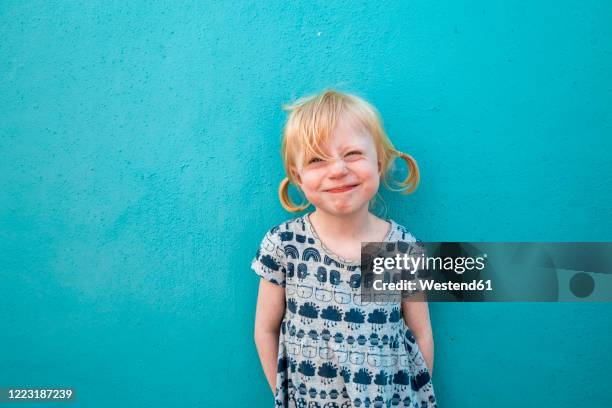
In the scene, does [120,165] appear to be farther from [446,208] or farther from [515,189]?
[515,189]

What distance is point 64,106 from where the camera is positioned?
1065 millimetres

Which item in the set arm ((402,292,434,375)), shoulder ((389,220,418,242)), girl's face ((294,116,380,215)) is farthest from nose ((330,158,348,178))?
arm ((402,292,434,375))

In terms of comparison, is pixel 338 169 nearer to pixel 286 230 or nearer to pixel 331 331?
pixel 286 230

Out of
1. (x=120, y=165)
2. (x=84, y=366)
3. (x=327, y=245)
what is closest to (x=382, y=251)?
(x=327, y=245)

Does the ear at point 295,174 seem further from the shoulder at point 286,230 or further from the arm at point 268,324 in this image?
the arm at point 268,324

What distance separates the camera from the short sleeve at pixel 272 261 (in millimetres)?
977

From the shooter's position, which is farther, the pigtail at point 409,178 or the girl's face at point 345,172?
the pigtail at point 409,178

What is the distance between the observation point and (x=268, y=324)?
103cm

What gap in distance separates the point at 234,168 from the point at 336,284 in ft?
1.21

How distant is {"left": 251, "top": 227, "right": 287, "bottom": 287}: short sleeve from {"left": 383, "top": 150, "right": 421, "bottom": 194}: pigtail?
29cm

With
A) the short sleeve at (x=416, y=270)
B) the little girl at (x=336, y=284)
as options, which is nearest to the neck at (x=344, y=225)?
the little girl at (x=336, y=284)

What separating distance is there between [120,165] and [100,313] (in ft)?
1.23

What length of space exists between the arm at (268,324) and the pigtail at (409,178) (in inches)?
14.0

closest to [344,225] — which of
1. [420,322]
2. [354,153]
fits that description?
[354,153]
